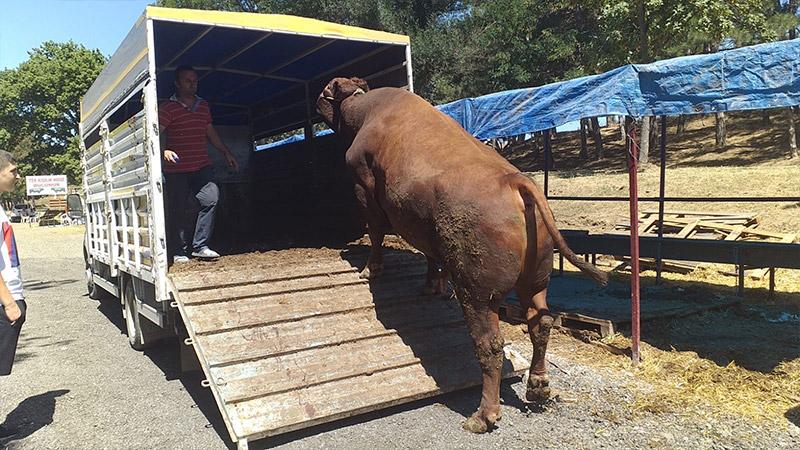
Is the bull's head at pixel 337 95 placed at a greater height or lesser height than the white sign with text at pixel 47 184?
lesser

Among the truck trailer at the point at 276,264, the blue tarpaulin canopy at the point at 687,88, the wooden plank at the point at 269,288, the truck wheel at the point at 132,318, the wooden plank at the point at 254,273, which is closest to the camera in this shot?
the truck trailer at the point at 276,264

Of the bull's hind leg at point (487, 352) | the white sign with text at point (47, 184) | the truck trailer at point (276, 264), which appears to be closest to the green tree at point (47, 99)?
the white sign with text at point (47, 184)

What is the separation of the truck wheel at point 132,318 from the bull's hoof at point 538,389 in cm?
423

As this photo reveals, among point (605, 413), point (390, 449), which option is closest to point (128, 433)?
point (390, 449)

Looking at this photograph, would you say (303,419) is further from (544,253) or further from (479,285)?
(544,253)

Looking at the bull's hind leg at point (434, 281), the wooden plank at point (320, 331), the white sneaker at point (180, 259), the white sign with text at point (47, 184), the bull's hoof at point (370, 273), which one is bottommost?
the wooden plank at point (320, 331)

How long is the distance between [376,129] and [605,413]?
3.11 m

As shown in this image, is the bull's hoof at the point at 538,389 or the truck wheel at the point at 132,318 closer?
the bull's hoof at the point at 538,389

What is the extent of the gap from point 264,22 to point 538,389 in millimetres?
4167

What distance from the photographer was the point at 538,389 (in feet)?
14.4

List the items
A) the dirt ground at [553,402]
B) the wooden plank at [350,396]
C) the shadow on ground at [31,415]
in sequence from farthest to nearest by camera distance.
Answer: the shadow on ground at [31,415] < the dirt ground at [553,402] < the wooden plank at [350,396]

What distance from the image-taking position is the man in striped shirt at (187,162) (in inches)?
221

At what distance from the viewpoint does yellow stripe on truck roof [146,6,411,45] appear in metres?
4.84

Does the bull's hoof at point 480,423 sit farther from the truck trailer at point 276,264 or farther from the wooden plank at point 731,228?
the wooden plank at point 731,228
